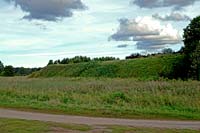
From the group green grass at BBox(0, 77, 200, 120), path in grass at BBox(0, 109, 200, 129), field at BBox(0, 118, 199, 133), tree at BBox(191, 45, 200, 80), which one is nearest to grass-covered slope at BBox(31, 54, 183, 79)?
tree at BBox(191, 45, 200, 80)

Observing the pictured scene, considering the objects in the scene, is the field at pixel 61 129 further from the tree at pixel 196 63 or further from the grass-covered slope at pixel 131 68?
the grass-covered slope at pixel 131 68

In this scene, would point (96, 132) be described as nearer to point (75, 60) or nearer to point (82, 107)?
point (82, 107)

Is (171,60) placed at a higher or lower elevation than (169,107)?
higher

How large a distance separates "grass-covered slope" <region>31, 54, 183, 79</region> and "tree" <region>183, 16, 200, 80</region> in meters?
6.84

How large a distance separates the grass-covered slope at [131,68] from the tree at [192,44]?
684 centimetres

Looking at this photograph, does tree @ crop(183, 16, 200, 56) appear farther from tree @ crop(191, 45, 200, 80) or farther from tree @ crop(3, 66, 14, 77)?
tree @ crop(3, 66, 14, 77)

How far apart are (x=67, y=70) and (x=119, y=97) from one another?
83.0 metres

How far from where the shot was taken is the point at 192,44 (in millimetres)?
73062

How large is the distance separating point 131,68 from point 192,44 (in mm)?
22026

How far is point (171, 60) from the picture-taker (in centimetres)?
8725

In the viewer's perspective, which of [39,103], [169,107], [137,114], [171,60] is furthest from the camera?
[171,60]

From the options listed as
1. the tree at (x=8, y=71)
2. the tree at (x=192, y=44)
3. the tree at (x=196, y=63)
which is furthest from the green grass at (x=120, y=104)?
the tree at (x=8, y=71)

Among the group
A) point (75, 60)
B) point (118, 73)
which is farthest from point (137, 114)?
point (75, 60)

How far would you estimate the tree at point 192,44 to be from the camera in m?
68.3
